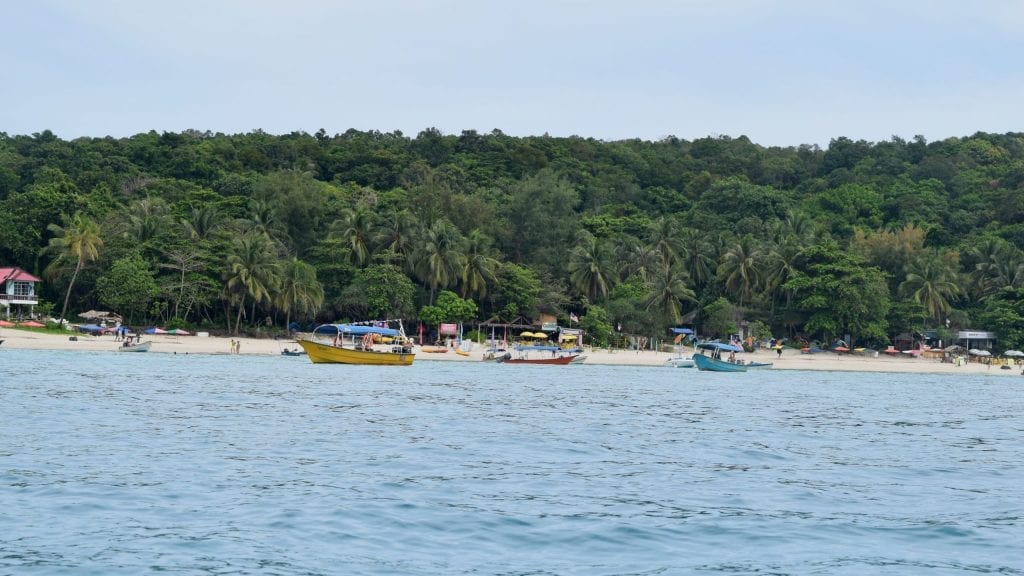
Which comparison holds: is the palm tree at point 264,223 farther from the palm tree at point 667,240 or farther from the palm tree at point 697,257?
the palm tree at point 697,257

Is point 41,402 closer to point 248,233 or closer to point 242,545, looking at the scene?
point 242,545

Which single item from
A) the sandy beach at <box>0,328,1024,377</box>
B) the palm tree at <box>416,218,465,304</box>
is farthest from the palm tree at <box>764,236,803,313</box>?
the palm tree at <box>416,218,465,304</box>

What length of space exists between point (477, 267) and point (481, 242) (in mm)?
2243

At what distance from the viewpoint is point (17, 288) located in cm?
5850

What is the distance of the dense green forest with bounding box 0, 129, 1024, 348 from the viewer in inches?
2318

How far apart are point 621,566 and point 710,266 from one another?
209ft

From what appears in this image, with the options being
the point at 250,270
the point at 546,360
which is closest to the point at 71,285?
the point at 250,270

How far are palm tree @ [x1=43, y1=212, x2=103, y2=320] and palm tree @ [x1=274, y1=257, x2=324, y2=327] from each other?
9944 millimetres

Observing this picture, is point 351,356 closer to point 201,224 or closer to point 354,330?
point 354,330

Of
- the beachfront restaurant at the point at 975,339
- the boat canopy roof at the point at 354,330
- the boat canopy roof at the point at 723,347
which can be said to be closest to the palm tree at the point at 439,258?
the boat canopy roof at the point at 354,330

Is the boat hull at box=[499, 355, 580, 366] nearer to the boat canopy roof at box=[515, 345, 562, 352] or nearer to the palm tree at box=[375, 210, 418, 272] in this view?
the boat canopy roof at box=[515, 345, 562, 352]

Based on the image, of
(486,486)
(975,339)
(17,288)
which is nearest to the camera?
(486,486)

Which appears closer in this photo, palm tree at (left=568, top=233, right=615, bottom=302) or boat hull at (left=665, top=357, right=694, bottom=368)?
boat hull at (left=665, top=357, right=694, bottom=368)

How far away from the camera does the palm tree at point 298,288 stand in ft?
190
